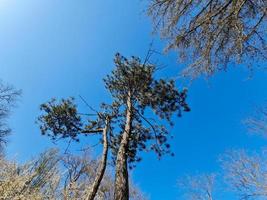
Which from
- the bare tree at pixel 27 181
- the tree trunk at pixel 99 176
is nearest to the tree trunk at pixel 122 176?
the tree trunk at pixel 99 176

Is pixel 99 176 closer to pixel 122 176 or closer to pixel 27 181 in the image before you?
pixel 122 176

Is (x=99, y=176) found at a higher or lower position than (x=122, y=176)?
lower

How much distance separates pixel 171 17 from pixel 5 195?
18.1 feet

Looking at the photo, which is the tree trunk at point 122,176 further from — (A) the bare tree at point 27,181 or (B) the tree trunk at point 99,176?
(A) the bare tree at point 27,181

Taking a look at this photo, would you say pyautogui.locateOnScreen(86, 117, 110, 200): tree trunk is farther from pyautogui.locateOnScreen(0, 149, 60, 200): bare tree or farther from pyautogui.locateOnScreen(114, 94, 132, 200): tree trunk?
pyautogui.locateOnScreen(0, 149, 60, 200): bare tree

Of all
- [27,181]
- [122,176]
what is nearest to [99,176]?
[122,176]

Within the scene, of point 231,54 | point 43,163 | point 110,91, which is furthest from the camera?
point 110,91

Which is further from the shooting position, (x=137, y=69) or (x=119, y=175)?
(x=137, y=69)

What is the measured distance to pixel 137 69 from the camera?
34.0ft

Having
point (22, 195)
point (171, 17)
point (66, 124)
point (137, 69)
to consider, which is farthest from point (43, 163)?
point (171, 17)

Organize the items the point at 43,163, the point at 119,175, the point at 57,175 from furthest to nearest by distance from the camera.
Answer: the point at 43,163, the point at 57,175, the point at 119,175

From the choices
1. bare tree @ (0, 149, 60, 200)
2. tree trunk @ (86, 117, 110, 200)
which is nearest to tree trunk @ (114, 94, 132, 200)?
tree trunk @ (86, 117, 110, 200)

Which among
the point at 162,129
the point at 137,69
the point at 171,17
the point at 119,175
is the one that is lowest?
the point at 119,175

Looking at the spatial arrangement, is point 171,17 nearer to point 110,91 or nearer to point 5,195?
point 5,195
